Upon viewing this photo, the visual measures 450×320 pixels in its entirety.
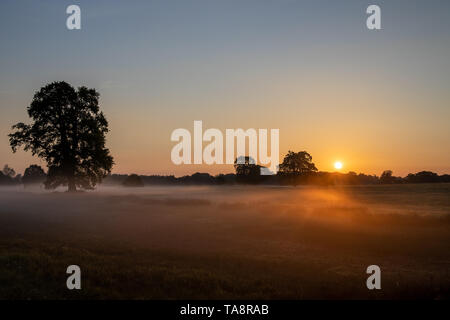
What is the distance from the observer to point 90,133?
39750 millimetres

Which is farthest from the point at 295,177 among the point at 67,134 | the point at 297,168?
the point at 67,134

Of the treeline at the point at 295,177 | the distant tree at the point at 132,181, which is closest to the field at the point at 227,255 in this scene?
the treeline at the point at 295,177

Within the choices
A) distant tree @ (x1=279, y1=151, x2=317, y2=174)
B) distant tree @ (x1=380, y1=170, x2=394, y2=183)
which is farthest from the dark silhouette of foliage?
distant tree @ (x1=380, y1=170, x2=394, y2=183)

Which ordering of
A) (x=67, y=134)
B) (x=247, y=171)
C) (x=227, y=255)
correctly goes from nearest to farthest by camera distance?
(x=227, y=255), (x=67, y=134), (x=247, y=171)

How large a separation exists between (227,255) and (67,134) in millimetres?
32824

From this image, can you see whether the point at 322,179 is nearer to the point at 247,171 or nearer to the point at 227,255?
the point at 247,171

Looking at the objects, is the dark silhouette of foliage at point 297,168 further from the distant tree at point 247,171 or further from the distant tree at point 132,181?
the distant tree at point 132,181

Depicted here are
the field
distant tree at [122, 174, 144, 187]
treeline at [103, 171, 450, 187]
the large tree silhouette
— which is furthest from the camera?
distant tree at [122, 174, 144, 187]

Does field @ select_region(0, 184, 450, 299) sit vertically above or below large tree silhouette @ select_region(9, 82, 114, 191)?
below

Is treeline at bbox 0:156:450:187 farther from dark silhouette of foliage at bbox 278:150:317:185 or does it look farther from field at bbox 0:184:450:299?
field at bbox 0:184:450:299

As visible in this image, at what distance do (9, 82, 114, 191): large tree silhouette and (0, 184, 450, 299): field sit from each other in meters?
12.8

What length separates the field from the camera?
9.47 m

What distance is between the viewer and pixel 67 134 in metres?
39.8
